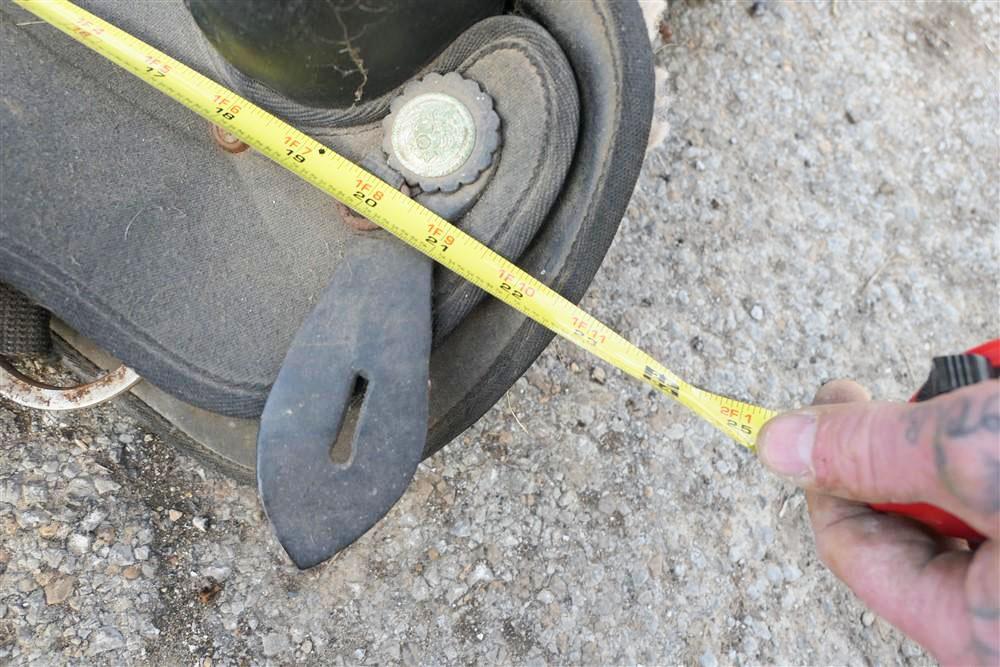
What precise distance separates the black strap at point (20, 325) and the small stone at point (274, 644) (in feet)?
1.84

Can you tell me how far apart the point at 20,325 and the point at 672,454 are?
1081 millimetres

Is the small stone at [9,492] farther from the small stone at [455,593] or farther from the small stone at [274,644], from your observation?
the small stone at [455,593]

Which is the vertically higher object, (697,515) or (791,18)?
(791,18)

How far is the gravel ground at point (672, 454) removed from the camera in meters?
1.31

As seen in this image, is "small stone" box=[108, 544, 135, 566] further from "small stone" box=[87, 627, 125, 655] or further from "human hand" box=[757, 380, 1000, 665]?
"human hand" box=[757, 380, 1000, 665]

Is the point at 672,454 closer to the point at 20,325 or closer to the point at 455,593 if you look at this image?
the point at 455,593

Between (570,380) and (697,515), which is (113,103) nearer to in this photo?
(570,380)

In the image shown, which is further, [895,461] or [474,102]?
[474,102]

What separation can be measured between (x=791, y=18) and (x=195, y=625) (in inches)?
67.3

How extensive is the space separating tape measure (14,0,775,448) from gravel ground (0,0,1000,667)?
1.53 ft

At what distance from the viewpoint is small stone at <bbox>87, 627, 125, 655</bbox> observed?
1.25 m

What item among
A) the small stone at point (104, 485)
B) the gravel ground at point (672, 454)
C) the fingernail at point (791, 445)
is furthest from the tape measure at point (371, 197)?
the small stone at point (104, 485)


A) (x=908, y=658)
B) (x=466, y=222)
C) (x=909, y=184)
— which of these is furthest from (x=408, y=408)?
(x=909, y=184)

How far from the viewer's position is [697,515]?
5.01 feet
